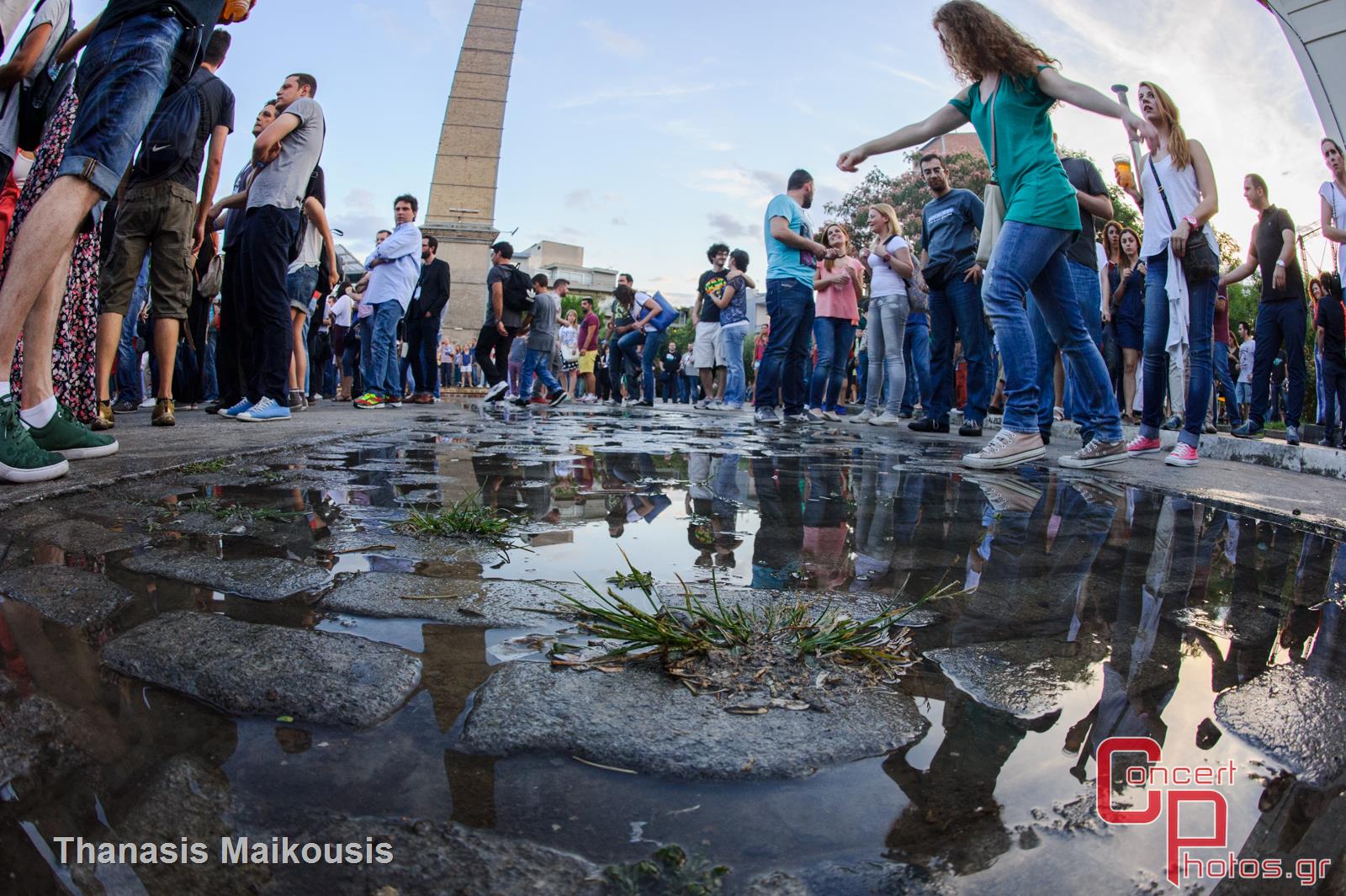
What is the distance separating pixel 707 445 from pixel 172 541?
3749mm

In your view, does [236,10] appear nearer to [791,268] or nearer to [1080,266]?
[791,268]

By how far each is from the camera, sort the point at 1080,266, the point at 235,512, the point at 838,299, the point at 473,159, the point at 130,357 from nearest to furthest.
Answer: the point at 235,512
the point at 1080,266
the point at 130,357
the point at 838,299
the point at 473,159

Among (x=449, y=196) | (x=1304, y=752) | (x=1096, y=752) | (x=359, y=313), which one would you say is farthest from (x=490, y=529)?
(x=449, y=196)

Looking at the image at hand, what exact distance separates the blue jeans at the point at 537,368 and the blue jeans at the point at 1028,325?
25.2 ft

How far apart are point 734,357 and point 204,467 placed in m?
9.99

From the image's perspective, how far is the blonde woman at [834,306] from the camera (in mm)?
8742

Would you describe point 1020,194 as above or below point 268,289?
above

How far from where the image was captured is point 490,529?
2277 millimetres

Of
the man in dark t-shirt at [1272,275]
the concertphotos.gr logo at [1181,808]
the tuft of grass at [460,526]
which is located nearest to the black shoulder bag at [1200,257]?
the man in dark t-shirt at [1272,275]

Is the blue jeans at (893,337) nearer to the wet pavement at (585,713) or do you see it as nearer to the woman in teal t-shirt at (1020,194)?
the woman in teal t-shirt at (1020,194)

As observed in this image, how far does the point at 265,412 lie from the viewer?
19.2 ft

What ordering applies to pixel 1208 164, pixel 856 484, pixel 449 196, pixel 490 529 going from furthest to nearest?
pixel 449 196, pixel 1208 164, pixel 856 484, pixel 490 529

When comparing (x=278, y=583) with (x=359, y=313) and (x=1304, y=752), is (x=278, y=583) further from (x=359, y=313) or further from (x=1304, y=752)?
(x=359, y=313)

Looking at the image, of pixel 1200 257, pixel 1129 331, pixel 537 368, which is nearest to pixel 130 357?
pixel 537 368
